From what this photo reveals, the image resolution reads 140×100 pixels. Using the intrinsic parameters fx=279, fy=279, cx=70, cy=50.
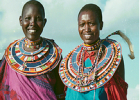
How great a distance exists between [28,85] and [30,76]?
16 cm

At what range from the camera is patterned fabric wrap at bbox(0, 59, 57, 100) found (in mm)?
4551

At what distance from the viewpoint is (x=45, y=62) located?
4.75 m

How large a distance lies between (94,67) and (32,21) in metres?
1.31

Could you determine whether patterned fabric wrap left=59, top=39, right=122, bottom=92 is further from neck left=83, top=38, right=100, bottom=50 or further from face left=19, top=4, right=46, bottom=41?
face left=19, top=4, right=46, bottom=41

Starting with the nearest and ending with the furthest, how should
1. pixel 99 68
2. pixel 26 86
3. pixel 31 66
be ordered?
pixel 99 68
pixel 26 86
pixel 31 66

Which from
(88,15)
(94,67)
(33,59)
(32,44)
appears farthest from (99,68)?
(32,44)

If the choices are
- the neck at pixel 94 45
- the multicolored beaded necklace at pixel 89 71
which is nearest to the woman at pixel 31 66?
the multicolored beaded necklace at pixel 89 71

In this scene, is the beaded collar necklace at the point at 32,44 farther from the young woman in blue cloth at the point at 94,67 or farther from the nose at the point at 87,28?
the nose at the point at 87,28

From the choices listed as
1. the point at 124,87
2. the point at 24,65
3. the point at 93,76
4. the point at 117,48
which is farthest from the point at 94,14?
the point at 24,65

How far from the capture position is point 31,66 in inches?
185

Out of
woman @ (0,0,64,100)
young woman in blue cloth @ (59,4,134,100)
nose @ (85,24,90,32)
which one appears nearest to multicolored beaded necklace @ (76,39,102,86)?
young woman in blue cloth @ (59,4,134,100)

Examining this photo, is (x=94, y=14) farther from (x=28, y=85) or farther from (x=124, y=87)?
(x=28, y=85)

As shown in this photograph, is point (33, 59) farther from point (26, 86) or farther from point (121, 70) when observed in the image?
point (121, 70)

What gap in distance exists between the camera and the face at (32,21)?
462 centimetres
